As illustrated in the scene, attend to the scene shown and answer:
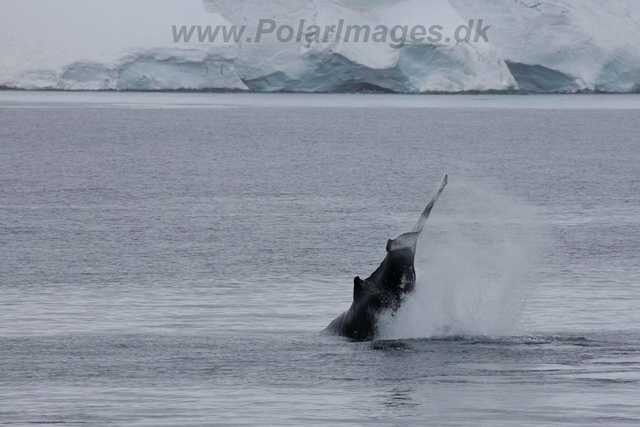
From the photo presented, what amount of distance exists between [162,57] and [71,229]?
90.8 meters

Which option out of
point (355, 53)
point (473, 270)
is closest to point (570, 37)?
point (355, 53)

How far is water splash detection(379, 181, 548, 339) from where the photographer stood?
757 inches

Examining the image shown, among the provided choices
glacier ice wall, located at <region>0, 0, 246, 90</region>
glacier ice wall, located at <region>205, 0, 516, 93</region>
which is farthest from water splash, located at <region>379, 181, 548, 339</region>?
glacier ice wall, located at <region>0, 0, 246, 90</region>

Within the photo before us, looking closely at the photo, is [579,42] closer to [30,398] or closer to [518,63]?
[518,63]

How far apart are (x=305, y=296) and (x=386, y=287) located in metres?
5.45

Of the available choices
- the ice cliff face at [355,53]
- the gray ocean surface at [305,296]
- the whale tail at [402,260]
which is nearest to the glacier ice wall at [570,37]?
the ice cliff face at [355,53]

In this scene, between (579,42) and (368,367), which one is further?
(579,42)

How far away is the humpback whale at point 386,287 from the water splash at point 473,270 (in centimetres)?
23

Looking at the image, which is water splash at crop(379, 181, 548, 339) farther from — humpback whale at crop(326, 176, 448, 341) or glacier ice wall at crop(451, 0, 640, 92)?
glacier ice wall at crop(451, 0, 640, 92)

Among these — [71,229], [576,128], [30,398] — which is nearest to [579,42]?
[576,128]

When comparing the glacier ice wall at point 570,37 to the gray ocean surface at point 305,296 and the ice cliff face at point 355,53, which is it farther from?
the gray ocean surface at point 305,296

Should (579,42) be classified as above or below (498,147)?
above

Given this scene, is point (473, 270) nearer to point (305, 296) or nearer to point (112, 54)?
point (305, 296)

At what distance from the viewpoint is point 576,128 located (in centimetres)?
10262
